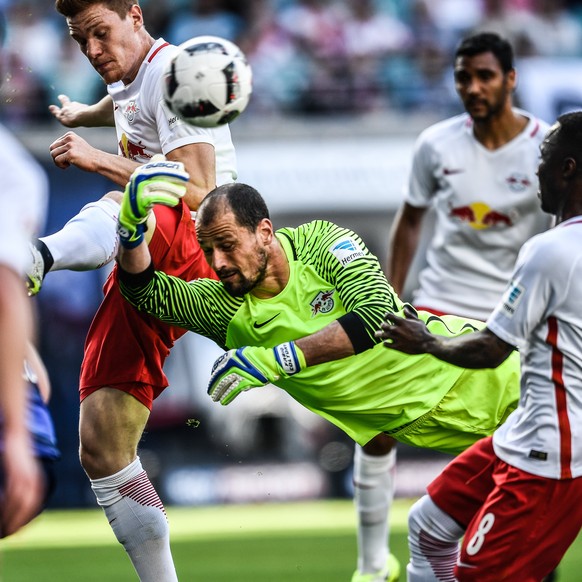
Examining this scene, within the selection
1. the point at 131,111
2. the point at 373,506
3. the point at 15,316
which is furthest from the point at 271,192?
the point at 15,316

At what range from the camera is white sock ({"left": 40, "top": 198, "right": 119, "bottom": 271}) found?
545 cm

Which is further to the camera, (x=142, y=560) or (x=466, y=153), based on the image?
(x=466, y=153)

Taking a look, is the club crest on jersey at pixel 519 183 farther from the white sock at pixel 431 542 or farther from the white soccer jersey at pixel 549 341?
the white soccer jersey at pixel 549 341

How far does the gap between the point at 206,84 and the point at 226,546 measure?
5498 millimetres

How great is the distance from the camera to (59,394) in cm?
1309

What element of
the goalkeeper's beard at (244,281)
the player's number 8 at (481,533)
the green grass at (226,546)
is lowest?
the green grass at (226,546)

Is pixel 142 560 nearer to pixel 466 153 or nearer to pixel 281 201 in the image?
pixel 466 153

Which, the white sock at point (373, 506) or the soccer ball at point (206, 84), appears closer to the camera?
the soccer ball at point (206, 84)

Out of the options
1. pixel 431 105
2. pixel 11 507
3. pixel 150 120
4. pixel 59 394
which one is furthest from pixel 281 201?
pixel 11 507

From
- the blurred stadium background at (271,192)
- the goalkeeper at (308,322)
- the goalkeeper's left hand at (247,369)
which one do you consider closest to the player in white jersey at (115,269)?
the goalkeeper at (308,322)

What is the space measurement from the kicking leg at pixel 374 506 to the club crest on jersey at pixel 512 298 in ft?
7.97

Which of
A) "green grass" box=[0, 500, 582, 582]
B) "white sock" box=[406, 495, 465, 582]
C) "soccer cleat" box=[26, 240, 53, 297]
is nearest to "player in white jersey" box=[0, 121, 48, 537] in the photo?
"soccer cleat" box=[26, 240, 53, 297]

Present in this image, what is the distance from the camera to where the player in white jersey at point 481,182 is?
7324 mm

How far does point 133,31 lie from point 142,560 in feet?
7.96
